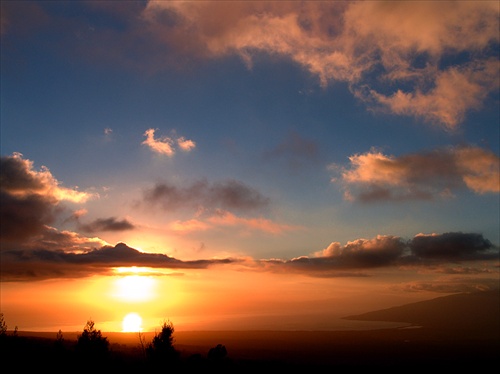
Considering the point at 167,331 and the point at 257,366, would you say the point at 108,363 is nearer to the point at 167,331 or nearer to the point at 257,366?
the point at 167,331

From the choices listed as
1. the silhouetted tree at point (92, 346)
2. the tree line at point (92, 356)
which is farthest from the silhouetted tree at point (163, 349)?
the silhouetted tree at point (92, 346)

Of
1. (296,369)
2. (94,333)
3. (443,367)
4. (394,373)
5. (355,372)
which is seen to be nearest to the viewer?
(94,333)

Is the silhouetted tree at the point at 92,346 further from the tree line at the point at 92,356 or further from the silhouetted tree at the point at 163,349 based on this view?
the silhouetted tree at the point at 163,349

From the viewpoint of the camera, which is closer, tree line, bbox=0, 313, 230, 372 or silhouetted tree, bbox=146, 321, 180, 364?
tree line, bbox=0, 313, 230, 372

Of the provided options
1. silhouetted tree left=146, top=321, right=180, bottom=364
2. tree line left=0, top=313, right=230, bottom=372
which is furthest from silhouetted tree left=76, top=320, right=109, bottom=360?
silhouetted tree left=146, top=321, right=180, bottom=364

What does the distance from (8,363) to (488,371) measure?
198635 millimetres

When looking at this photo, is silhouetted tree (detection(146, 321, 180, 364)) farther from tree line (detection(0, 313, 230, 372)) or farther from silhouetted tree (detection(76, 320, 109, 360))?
silhouetted tree (detection(76, 320, 109, 360))

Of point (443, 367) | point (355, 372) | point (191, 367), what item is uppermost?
point (191, 367)

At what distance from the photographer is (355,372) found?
14712cm

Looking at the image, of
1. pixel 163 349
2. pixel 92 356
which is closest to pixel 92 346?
pixel 92 356

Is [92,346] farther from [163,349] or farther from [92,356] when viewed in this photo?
[163,349]

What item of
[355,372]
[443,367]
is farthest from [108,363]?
[443,367]

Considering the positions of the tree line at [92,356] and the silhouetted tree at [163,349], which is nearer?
the tree line at [92,356]

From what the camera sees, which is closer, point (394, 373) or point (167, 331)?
point (167, 331)
